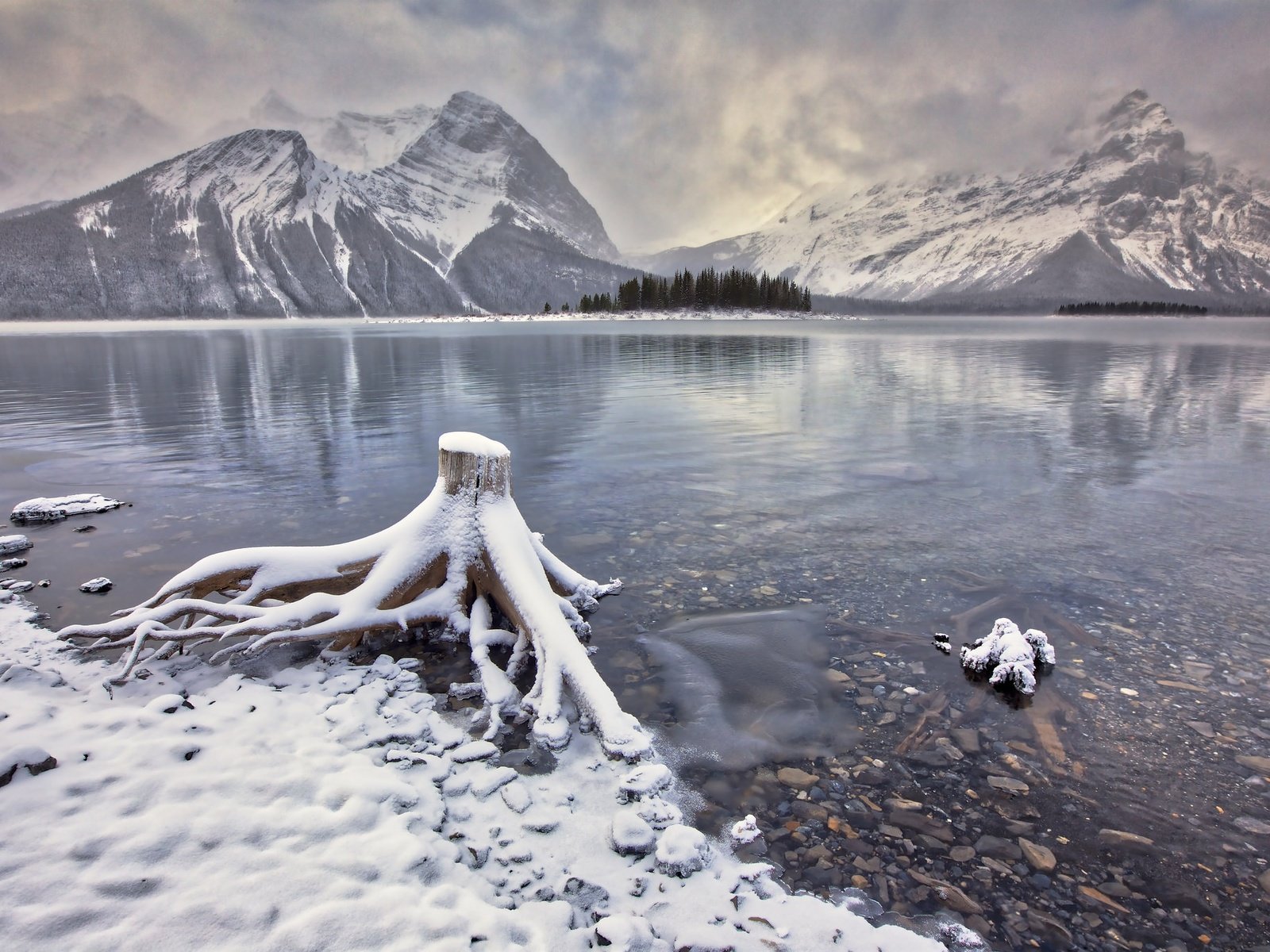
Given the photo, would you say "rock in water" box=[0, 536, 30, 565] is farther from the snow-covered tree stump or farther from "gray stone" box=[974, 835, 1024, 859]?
"gray stone" box=[974, 835, 1024, 859]

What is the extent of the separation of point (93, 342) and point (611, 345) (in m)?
72.6

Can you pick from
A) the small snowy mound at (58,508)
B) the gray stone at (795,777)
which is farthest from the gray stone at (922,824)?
the small snowy mound at (58,508)

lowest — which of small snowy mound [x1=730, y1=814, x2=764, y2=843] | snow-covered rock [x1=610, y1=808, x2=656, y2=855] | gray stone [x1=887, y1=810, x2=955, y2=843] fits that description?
gray stone [x1=887, y1=810, x2=955, y2=843]

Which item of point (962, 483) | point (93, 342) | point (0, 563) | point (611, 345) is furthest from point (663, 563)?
point (93, 342)

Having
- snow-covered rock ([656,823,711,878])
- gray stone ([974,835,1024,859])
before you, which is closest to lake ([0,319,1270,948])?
gray stone ([974,835,1024,859])

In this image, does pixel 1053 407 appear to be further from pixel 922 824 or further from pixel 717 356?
pixel 717 356

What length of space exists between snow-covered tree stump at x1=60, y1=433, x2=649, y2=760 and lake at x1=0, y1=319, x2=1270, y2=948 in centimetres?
112

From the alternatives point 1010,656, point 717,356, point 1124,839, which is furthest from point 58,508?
point 717,356

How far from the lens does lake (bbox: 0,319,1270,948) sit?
521 centimetres

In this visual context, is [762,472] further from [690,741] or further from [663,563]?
[690,741]

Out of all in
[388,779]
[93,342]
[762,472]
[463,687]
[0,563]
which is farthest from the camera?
[93,342]

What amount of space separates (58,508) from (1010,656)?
1731 cm

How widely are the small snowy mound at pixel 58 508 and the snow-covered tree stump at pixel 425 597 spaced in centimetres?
707

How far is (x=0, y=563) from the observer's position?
10.8 m
